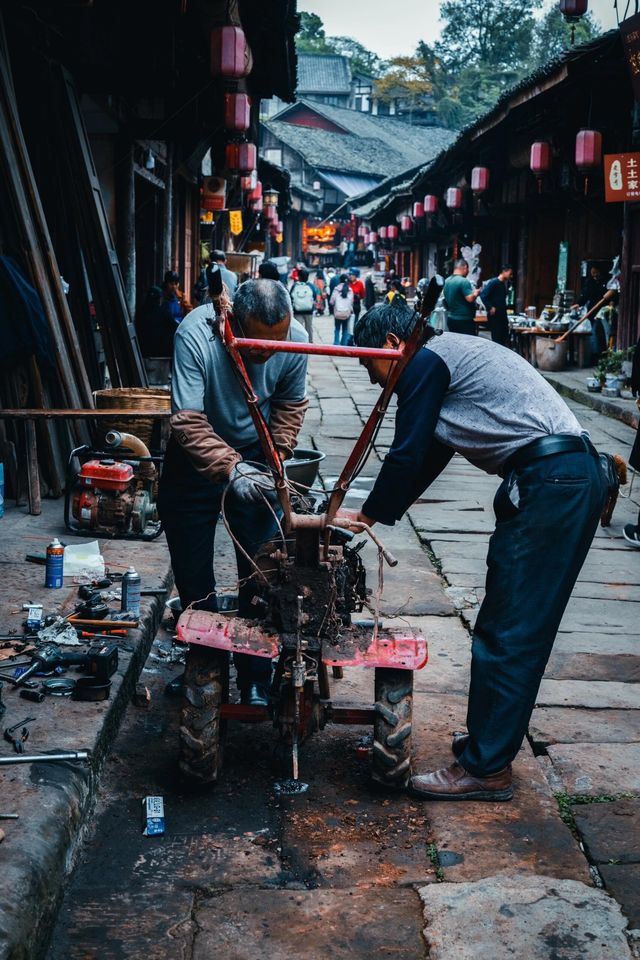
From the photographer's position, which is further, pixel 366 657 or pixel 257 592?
pixel 257 592

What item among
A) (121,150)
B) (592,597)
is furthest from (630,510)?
(121,150)

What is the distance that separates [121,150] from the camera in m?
12.1

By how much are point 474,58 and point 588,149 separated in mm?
52202

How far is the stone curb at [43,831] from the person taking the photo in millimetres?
2822

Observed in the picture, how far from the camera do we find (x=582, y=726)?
15.5 ft

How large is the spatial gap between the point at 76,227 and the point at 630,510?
18.3 feet

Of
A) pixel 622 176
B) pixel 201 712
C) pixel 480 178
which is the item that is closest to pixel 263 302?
pixel 201 712

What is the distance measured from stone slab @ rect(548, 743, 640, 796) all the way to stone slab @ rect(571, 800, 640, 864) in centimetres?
12

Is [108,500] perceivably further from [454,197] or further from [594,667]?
[454,197]

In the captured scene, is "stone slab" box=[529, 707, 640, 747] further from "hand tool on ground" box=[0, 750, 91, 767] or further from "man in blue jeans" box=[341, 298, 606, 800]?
"hand tool on ground" box=[0, 750, 91, 767]

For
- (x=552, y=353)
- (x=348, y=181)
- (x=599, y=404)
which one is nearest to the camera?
(x=599, y=404)

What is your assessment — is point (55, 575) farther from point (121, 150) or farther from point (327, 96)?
point (327, 96)

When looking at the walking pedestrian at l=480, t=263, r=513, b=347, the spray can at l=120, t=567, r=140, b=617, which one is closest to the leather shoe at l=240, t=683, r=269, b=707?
the spray can at l=120, t=567, r=140, b=617

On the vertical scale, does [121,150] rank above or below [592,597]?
above
